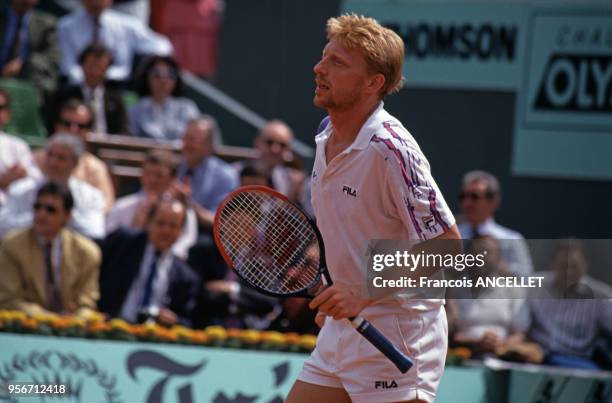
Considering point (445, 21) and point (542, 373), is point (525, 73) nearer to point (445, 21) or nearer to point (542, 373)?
point (445, 21)

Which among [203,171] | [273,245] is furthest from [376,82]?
[203,171]

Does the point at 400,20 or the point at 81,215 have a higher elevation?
the point at 400,20

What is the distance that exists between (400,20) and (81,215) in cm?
329

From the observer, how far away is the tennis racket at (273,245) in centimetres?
400

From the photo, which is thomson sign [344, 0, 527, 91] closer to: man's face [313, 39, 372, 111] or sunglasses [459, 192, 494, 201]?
sunglasses [459, 192, 494, 201]

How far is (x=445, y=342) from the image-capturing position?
3906 mm

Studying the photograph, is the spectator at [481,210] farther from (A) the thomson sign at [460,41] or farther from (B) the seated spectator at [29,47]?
(B) the seated spectator at [29,47]

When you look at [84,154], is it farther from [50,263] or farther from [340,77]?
[340,77]

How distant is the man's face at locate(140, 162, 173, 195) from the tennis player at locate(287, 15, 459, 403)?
4.43 m

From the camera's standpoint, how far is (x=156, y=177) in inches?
325

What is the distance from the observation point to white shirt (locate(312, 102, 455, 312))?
3699 mm

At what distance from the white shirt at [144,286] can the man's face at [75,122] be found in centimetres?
184

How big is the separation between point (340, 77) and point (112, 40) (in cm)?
663

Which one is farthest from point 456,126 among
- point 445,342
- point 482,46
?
point 445,342
